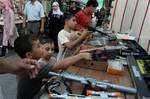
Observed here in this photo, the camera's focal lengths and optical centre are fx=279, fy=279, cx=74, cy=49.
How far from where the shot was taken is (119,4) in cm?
Result: 341

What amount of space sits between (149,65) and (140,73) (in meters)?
0.20

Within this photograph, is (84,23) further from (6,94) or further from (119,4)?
(6,94)

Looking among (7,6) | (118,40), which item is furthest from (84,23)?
(7,6)

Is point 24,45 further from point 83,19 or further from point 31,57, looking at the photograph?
point 83,19

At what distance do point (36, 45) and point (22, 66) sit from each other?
731 millimetres

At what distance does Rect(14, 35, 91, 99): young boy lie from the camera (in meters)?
1.57

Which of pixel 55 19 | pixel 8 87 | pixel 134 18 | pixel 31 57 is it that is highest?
pixel 134 18

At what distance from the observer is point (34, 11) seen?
482 centimetres

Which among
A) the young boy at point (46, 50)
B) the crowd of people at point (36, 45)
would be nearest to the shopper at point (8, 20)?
the crowd of people at point (36, 45)

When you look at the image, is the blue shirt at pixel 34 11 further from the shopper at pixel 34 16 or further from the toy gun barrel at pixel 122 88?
the toy gun barrel at pixel 122 88

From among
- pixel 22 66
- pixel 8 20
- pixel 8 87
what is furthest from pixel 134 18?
pixel 8 20

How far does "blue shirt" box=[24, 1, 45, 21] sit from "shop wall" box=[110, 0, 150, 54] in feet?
5.44

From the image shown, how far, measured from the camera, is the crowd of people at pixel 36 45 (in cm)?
110

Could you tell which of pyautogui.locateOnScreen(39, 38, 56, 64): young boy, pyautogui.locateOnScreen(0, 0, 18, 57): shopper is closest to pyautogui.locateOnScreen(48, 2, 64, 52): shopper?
pyautogui.locateOnScreen(0, 0, 18, 57): shopper
